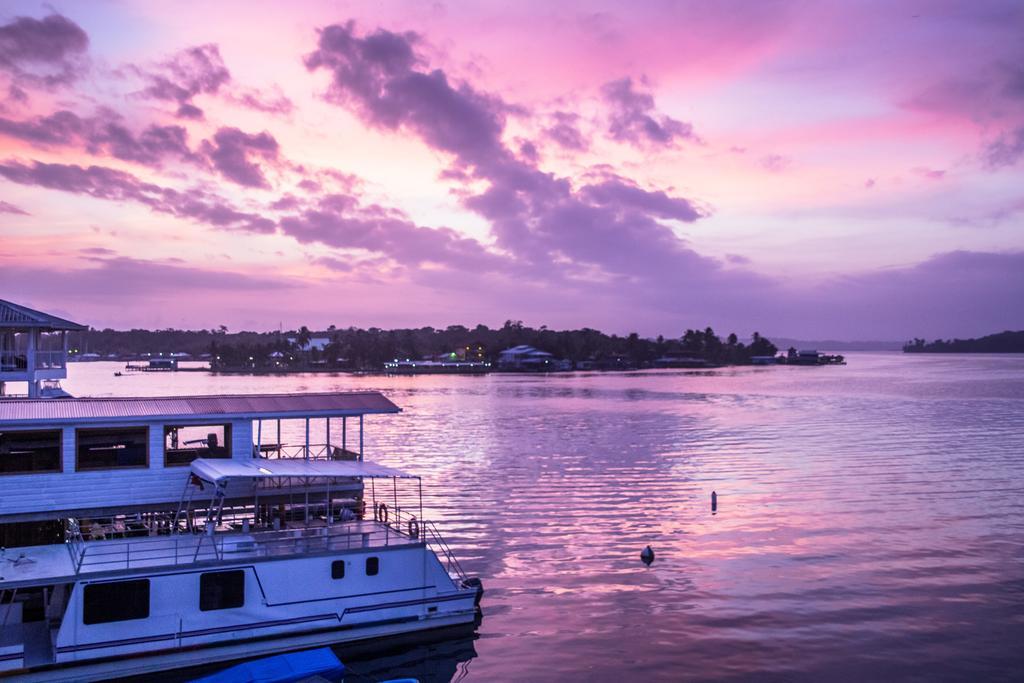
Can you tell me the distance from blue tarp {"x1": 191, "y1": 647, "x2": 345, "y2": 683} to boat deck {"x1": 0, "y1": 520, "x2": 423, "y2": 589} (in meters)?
3.81

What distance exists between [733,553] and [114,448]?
26.2 m

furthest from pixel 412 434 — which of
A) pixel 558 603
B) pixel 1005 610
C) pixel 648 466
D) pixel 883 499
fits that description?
pixel 1005 610

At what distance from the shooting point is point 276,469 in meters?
25.6

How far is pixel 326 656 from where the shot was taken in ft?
69.3

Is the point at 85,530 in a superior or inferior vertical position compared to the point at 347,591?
superior

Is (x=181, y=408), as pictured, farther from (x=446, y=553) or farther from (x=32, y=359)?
(x=32, y=359)

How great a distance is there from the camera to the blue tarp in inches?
776

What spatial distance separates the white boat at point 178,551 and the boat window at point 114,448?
0.05m

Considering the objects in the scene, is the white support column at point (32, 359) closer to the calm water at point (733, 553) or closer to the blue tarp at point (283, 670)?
the calm water at point (733, 553)

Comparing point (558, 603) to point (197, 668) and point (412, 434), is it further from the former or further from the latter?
point (412, 434)

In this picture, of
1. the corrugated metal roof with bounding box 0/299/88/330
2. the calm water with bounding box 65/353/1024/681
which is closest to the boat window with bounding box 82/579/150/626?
the calm water with bounding box 65/353/1024/681

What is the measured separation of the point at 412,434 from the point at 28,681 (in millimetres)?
70282

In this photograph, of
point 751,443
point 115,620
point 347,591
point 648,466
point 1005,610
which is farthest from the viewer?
point 751,443

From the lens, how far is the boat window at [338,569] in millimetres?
24450
